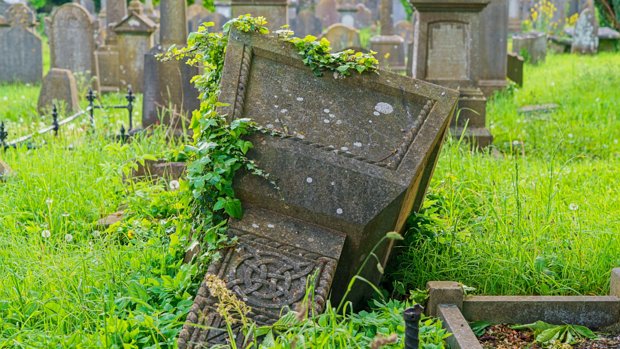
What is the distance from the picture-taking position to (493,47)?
12.1 metres

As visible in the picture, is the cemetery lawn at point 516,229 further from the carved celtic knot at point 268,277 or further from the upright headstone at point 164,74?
the upright headstone at point 164,74

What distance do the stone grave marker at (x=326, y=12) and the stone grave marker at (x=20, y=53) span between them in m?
13.7

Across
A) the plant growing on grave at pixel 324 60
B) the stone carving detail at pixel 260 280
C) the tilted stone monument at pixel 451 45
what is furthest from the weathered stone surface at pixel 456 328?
the tilted stone monument at pixel 451 45

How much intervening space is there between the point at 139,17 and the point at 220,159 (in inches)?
431

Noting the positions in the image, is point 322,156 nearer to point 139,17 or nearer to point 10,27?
point 139,17

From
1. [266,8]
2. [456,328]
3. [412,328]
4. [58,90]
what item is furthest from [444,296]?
[58,90]

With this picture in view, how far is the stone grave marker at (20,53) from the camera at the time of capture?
15.9m

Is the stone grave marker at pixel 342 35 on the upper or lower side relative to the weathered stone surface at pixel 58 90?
upper

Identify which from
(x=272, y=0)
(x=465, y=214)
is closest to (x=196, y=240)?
(x=465, y=214)

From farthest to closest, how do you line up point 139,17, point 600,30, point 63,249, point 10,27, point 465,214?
point 600,30 < point 10,27 < point 139,17 < point 465,214 < point 63,249

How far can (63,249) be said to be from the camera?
4141 mm

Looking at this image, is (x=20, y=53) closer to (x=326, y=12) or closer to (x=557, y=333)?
(x=326, y=12)

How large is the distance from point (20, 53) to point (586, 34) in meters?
12.5

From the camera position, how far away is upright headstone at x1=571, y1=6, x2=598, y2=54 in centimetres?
1917
